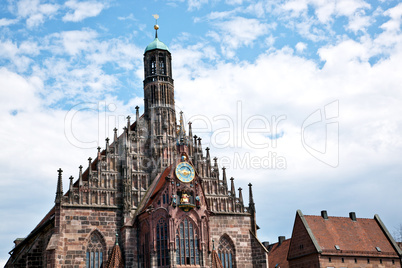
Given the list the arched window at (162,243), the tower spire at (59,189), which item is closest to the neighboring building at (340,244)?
the arched window at (162,243)

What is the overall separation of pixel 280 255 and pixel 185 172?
29.3m

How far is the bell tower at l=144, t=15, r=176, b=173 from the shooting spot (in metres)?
57.2

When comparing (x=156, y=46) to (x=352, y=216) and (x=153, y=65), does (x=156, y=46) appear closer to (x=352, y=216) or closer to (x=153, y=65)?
(x=153, y=65)

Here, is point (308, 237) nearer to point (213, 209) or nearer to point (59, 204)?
point (213, 209)

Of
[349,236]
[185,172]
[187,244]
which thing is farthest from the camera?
[349,236]

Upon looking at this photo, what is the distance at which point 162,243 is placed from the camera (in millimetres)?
49062

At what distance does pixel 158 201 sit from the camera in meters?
50.1

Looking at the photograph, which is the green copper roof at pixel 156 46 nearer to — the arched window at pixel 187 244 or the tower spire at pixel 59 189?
the tower spire at pixel 59 189

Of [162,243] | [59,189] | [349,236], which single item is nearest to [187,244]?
[162,243]

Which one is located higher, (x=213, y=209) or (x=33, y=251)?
(x=213, y=209)

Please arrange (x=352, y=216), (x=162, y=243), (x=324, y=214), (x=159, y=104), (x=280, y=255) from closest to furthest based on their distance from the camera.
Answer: (x=162, y=243), (x=159, y=104), (x=324, y=214), (x=352, y=216), (x=280, y=255)

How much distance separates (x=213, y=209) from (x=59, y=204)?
1705cm

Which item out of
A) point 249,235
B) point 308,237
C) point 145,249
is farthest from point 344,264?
point 145,249

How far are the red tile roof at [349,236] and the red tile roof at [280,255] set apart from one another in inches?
333
